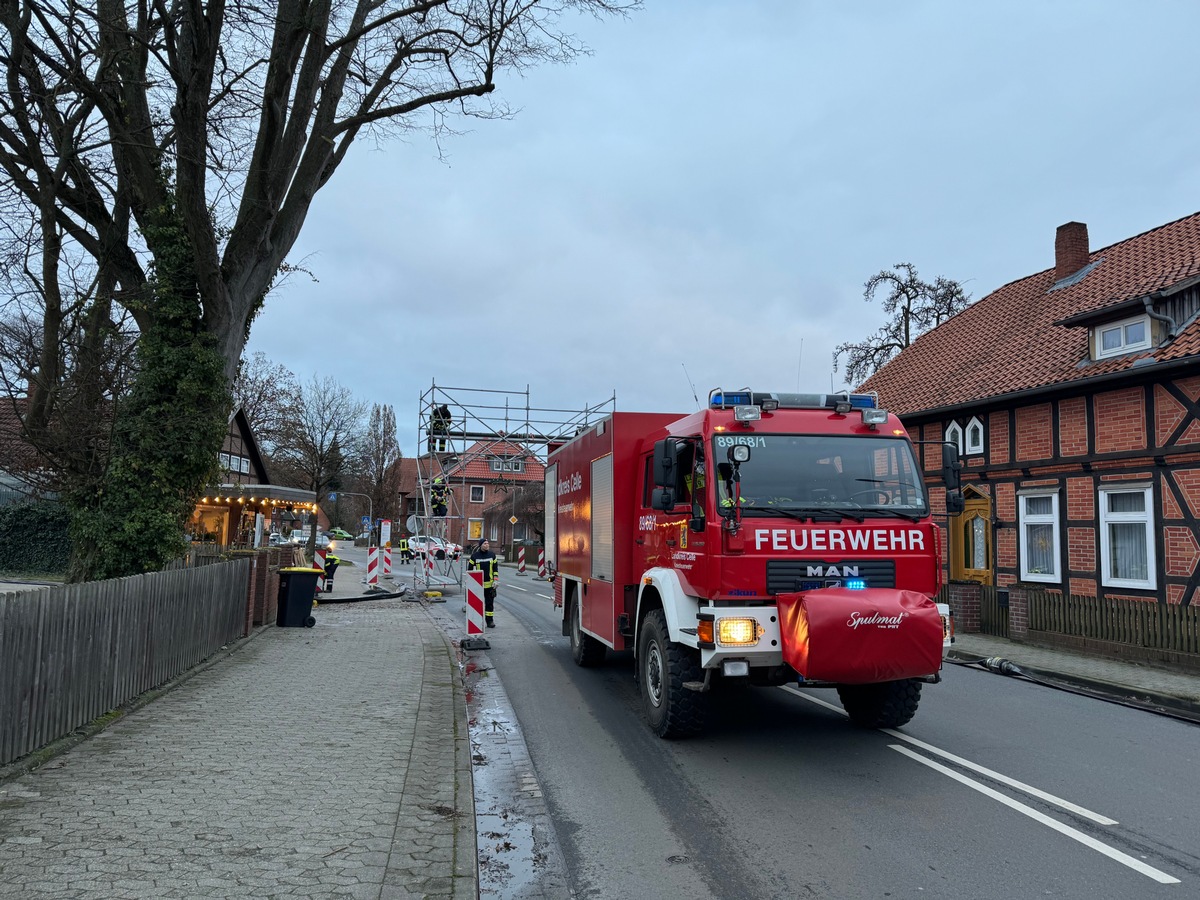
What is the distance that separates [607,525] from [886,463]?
3099 millimetres

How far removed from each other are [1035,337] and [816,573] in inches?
556

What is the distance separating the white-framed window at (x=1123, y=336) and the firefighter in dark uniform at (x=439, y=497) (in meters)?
17.1

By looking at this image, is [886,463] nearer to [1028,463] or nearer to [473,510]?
[1028,463]

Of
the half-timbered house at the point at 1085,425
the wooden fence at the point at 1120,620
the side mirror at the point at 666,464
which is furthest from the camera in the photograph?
the half-timbered house at the point at 1085,425

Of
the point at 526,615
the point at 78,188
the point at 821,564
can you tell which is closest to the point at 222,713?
the point at 821,564

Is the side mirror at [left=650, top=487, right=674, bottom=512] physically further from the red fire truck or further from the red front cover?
the red front cover

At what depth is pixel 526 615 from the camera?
1845 centimetres

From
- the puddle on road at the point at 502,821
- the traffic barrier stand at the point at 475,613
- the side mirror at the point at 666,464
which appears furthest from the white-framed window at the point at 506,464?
the side mirror at the point at 666,464

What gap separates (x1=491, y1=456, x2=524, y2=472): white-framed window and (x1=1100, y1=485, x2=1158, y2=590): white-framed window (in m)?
18.9

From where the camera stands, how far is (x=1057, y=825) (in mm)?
4953

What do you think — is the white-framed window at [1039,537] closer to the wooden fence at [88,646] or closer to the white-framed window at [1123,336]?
the white-framed window at [1123,336]

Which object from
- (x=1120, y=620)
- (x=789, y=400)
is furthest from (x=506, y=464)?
(x=789, y=400)

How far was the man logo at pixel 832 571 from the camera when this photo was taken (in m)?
6.30

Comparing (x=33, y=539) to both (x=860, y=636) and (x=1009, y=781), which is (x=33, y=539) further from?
(x=1009, y=781)
